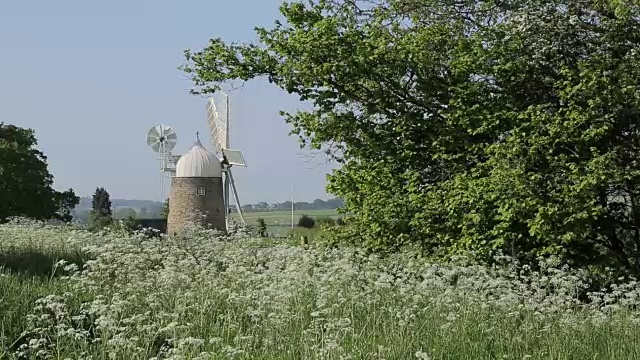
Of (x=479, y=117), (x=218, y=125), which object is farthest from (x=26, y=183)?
(x=479, y=117)

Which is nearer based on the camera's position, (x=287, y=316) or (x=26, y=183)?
(x=287, y=316)

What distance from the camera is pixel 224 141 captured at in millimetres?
40344

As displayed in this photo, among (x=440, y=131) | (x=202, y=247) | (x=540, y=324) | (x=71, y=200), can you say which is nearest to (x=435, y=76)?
(x=440, y=131)

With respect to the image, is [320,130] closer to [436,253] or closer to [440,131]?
[440,131]

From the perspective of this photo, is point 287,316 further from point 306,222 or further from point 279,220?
point 306,222

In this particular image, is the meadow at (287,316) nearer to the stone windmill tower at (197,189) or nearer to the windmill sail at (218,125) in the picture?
the stone windmill tower at (197,189)

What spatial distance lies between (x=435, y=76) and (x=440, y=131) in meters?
0.76

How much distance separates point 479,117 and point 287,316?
205 inches

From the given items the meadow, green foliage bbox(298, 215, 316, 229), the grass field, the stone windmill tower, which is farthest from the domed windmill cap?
the meadow

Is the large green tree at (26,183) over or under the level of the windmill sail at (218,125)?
under

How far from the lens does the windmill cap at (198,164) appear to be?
35.3 metres

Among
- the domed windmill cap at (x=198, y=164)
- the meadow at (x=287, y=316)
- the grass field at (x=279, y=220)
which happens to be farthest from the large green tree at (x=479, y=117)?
the domed windmill cap at (x=198, y=164)

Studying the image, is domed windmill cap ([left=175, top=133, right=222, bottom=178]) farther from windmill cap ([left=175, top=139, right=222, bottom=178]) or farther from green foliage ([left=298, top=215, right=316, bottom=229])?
green foliage ([left=298, top=215, right=316, bottom=229])

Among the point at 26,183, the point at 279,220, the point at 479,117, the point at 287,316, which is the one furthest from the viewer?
the point at 279,220
